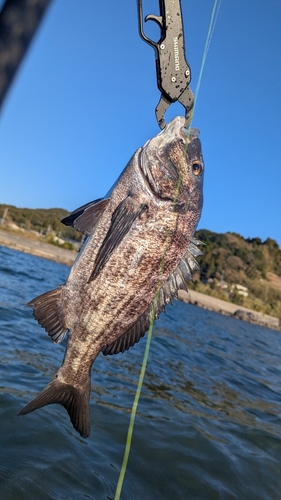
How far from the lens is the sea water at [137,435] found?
4.06m

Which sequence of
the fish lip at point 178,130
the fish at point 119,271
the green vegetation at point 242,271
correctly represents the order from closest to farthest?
the fish at point 119,271 < the fish lip at point 178,130 < the green vegetation at point 242,271

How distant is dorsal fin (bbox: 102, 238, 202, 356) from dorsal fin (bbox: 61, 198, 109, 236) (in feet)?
2.24

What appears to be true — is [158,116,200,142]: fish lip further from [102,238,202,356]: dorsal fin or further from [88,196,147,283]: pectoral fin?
[102,238,202,356]: dorsal fin

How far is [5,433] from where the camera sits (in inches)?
173

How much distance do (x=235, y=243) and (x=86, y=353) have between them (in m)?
147

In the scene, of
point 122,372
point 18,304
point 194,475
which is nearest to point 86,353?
point 194,475

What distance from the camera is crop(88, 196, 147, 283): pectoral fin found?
110 inches

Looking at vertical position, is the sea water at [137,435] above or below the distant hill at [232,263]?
below

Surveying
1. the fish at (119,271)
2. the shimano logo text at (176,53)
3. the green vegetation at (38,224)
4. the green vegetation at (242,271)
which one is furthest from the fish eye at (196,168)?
the green vegetation at (38,224)

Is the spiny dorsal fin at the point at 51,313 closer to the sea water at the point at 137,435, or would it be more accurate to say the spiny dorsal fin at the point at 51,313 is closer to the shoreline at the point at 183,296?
the sea water at the point at 137,435

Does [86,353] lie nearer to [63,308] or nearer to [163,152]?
[63,308]

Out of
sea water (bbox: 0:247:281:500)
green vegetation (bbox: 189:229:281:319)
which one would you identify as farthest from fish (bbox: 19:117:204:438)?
green vegetation (bbox: 189:229:281:319)

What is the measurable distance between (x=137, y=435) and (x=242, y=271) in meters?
113

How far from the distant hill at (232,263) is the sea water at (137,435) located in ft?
78.7
